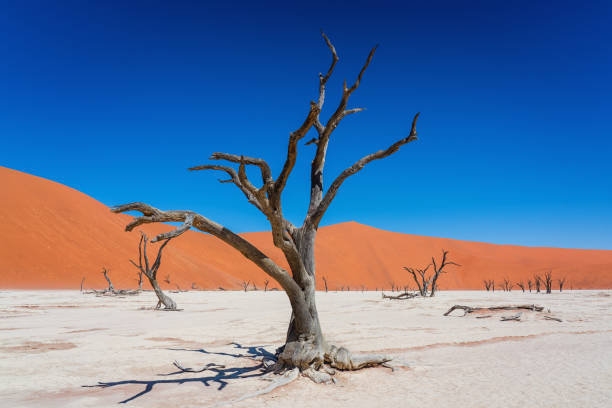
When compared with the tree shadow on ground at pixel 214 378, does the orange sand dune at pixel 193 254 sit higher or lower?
higher

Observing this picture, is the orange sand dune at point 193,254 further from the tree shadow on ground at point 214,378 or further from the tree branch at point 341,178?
the tree branch at point 341,178

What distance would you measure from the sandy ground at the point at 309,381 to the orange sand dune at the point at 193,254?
3047 cm

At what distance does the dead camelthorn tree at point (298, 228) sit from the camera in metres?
5.02

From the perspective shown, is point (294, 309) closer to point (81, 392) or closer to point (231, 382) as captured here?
point (231, 382)

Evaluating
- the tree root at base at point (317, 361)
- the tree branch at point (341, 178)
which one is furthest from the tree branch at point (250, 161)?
the tree root at base at point (317, 361)

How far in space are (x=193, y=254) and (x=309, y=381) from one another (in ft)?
191

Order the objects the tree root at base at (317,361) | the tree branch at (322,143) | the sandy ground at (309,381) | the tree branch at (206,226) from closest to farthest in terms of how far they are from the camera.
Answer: the sandy ground at (309,381), the tree branch at (206,226), the tree root at base at (317,361), the tree branch at (322,143)

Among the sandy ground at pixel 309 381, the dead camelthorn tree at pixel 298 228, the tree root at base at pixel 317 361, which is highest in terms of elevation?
the dead camelthorn tree at pixel 298 228

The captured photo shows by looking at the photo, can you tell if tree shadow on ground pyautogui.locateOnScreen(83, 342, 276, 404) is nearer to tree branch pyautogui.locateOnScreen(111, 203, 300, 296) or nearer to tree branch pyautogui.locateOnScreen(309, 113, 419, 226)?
tree branch pyautogui.locateOnScreen(111, 203, 300, 296)

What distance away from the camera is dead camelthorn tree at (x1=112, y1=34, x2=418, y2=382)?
5.02 meters

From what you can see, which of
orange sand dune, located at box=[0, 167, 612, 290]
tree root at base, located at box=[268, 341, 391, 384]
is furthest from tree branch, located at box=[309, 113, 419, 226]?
orange sand dune, located at box=[0, 167, 612, 290]

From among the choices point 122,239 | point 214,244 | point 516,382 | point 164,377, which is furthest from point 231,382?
point 214,244

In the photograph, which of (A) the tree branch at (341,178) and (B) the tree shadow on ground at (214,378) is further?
(A) the tree branch at (341,178)

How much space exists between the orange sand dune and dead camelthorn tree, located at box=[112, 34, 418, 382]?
36.2m
